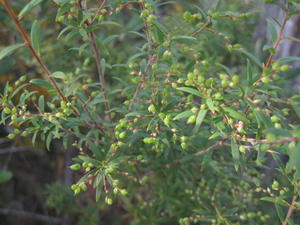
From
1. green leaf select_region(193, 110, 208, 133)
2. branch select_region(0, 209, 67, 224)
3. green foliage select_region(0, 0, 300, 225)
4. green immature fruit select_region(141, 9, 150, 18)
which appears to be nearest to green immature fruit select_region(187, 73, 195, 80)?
green foliage select_region(0, 0, 300, 225)

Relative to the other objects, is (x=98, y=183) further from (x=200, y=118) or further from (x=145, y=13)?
(x=145, y=13)

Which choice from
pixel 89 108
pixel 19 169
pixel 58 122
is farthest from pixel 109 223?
pixel 58 122

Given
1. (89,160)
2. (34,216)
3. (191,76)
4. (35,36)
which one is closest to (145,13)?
(191,76)

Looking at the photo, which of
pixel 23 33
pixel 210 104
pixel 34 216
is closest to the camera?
pixel 210 104

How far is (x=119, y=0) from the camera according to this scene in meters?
1.34

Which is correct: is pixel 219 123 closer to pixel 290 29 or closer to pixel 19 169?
pixel 19 169

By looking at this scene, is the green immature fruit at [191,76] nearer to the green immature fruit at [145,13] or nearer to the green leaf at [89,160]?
the green immature fruit at [145,13]

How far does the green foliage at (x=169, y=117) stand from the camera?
1190 millimetres

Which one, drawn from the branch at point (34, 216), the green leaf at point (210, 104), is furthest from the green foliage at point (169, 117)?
the branch at point (34, 216)

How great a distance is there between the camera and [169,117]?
49.1 inches

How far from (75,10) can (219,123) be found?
80 centimetres

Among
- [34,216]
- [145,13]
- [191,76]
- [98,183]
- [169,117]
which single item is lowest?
[34,216]

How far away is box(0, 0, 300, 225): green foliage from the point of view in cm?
119

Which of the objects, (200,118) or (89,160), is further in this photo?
(89,160)
